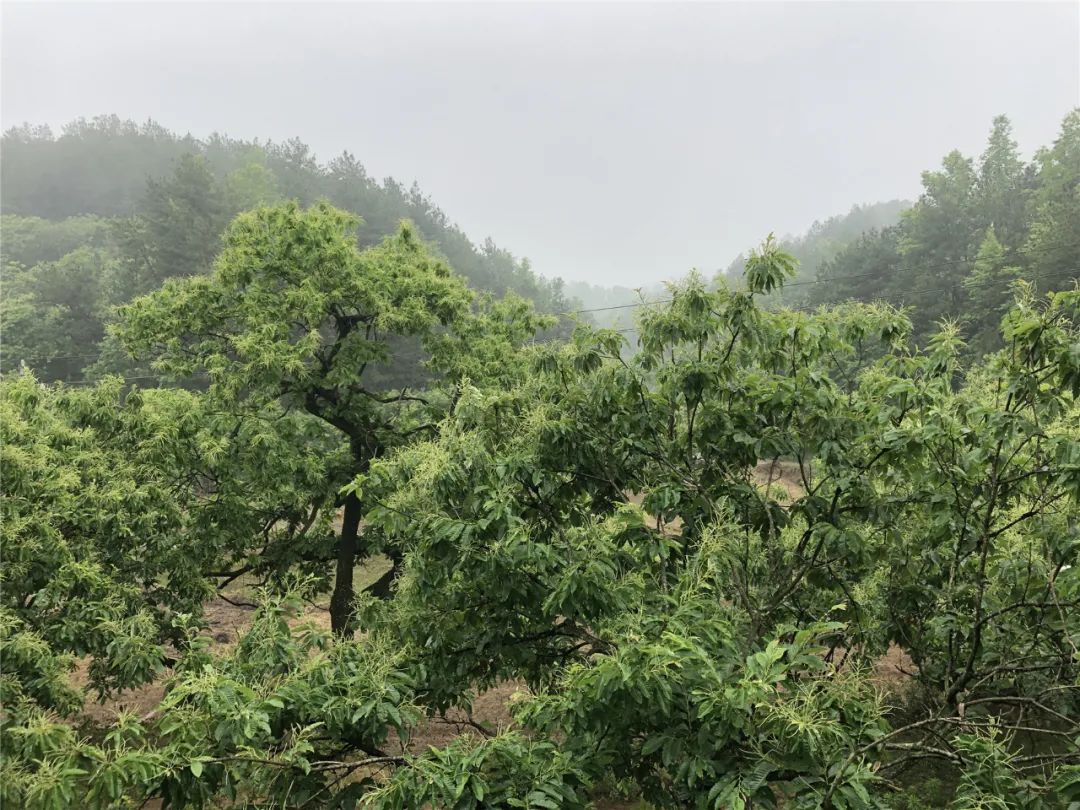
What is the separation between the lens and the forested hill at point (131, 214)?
35406 millimetres

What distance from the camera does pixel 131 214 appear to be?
173ft

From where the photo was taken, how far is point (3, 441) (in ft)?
16.9

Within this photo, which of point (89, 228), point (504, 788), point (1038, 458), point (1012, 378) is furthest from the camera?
point (89, 228)

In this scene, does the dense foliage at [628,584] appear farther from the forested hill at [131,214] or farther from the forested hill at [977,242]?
the forested hill at [977,242]

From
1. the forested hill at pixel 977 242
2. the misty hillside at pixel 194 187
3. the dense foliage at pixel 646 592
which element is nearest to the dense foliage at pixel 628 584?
the dense foliage at pixel 646 592

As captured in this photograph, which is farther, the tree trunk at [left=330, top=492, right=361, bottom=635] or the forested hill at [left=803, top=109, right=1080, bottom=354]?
the forested hill at [left=803, top=109, right=1080, bottom=354]

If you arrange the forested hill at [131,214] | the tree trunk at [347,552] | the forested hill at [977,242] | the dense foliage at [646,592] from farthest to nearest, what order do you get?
the forested hill at [131,214], the forested hill at [977,242], the tree trunk at [347,552], the dense foliage at [646,592]

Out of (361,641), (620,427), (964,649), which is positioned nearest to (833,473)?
(620,427)

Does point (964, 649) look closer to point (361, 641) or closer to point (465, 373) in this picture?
point (361, 641)

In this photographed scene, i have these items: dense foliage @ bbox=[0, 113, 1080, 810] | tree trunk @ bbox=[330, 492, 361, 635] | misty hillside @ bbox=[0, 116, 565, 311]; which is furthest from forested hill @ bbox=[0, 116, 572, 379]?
dense foliage @ bbox=[0, 113, 1080, 810]

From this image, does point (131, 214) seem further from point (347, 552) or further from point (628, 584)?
point (628, 584)

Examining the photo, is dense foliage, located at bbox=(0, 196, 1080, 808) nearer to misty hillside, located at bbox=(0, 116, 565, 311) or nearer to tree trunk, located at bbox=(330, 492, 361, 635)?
tree trunk, located at bbox=(330, 492, 361, 635)

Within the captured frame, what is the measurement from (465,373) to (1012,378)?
268 inches

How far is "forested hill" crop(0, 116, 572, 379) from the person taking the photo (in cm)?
3541
